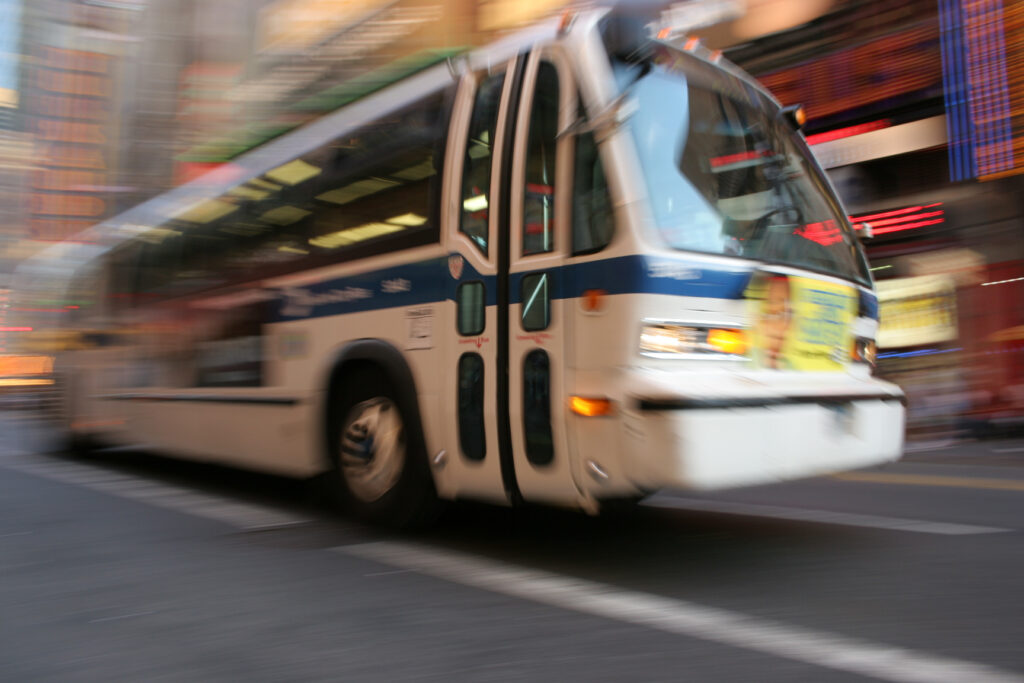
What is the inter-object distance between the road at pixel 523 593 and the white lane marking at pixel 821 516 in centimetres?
3

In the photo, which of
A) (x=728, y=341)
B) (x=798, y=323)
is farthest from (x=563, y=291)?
(x=798, y=323)

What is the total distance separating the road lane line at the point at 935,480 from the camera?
675cm

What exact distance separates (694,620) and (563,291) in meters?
1.43

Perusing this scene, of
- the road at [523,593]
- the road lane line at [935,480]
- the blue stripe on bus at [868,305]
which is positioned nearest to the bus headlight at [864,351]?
the blue stripe on bus at [868,305]

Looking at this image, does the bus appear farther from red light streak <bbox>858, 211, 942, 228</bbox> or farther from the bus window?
red light streak <bbox>858, 211, 942, 228</bbox>

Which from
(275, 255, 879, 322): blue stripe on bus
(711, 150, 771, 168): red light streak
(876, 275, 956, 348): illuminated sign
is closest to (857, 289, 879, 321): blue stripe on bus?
(275, 255, 879, 322): blue stripe on bus

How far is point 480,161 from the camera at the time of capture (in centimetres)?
432

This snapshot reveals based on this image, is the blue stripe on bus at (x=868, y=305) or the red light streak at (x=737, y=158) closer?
the red light streak at (x=737, y=158)

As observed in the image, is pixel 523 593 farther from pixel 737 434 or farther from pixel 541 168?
pixel 541 168

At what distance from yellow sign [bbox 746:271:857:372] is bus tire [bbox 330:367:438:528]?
5.64 feet

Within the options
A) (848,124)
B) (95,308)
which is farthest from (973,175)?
(95,308)

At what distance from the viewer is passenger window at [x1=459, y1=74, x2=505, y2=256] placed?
4.26 m

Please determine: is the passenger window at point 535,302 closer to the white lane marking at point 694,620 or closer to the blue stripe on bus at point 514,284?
the blue stripe on bus at point 514,284

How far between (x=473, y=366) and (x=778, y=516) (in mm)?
2261
